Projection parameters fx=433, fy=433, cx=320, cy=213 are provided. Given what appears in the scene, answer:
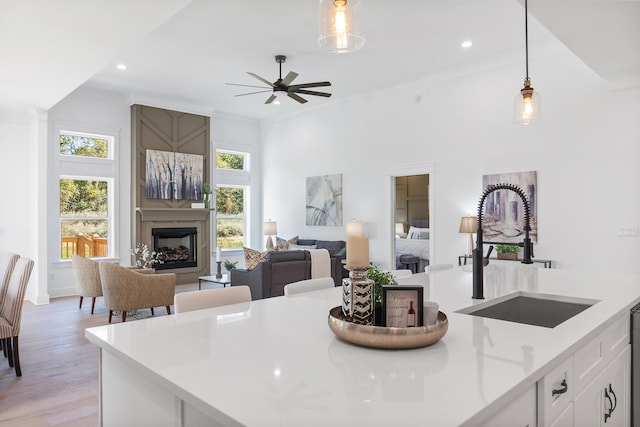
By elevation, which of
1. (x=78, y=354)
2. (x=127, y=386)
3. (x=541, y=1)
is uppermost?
(x=541, y=1)

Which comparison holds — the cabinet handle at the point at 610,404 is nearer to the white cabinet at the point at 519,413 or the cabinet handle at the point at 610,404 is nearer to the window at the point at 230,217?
the white cabinet at the point at 519,413

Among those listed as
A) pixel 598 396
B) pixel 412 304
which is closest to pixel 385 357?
pixel 412 304

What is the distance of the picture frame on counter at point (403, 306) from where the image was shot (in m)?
1.31

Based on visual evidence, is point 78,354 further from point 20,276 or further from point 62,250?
point 62,250

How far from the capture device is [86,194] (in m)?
7.29

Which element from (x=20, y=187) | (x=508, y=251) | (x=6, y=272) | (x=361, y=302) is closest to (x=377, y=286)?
(x=361, y=302)

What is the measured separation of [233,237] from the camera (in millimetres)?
9250

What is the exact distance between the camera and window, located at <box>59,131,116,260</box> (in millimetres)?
7066

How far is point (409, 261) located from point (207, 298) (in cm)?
600

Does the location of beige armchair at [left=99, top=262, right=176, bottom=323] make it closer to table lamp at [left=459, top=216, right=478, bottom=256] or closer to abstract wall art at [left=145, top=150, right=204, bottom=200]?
abstract wall art at [left=145, top=150, right=204, bottom=200]

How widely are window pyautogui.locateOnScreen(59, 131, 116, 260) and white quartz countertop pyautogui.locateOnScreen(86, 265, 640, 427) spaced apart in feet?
21.2

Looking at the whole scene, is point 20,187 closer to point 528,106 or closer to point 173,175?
point 173,175

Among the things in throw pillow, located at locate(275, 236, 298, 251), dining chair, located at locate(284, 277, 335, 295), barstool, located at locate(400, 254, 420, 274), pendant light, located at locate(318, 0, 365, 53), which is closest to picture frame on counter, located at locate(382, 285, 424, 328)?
dining chair, located at locate(284, 277, 335, 295)

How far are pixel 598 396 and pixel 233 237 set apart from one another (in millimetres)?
8161
